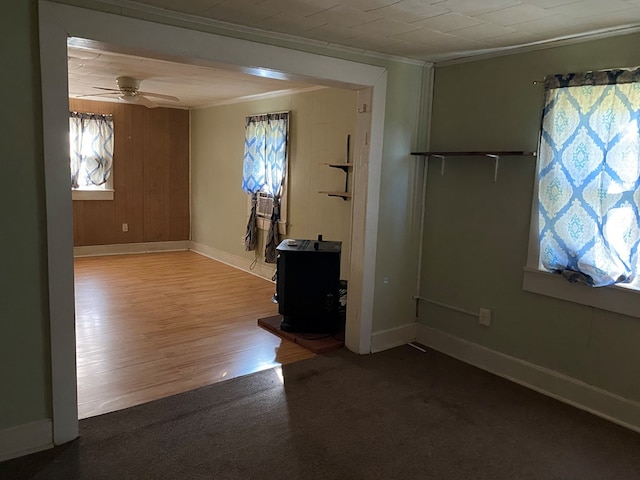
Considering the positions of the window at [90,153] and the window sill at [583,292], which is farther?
the window at [90,153]

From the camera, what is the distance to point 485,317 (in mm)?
3512

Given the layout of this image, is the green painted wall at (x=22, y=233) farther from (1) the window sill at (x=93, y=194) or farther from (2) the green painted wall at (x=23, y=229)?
(1) the window sill at (x=93, y=194)

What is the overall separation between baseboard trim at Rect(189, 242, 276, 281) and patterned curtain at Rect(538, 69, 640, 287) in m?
3.53

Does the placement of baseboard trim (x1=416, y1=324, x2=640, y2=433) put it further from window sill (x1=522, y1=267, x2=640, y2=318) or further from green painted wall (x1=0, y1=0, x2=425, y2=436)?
green painted wall (x1=0, y1=0, x2=425, y2=436)

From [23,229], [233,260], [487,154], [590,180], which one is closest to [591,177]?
[590,180]

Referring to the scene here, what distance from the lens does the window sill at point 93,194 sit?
6773 millimetres

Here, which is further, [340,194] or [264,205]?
[264,205]

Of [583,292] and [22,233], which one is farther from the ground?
[22,233]

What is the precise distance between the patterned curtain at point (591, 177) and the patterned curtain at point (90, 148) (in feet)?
18.9

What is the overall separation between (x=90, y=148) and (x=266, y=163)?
2680mm

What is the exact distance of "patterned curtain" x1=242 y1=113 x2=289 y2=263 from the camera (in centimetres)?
555

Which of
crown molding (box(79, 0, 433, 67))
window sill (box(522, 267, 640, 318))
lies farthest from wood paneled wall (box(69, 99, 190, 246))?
window sill (box(522, 267, 640, 318))

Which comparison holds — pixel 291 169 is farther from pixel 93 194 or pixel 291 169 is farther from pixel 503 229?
pixel 93 194

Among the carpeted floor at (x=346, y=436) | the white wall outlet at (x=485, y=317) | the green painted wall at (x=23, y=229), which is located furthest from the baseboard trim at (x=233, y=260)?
the green painted wall at (x=23, y=229)
